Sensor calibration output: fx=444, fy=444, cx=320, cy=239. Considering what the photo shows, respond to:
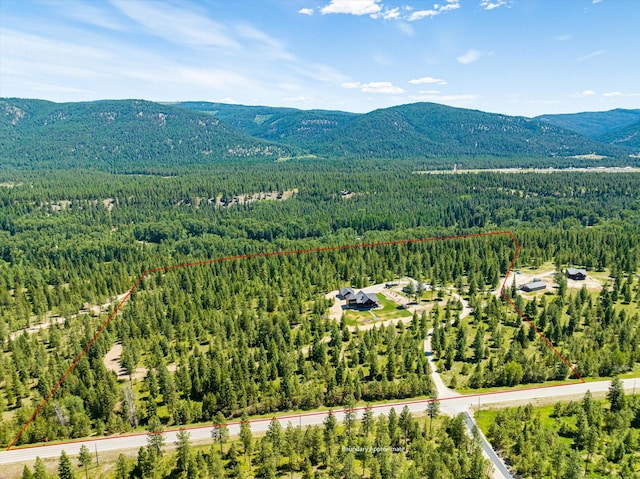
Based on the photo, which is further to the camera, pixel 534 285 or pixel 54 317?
pixel 534 285

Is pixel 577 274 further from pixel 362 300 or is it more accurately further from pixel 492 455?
pixel 492 455

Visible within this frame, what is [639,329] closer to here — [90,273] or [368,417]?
[368,417]

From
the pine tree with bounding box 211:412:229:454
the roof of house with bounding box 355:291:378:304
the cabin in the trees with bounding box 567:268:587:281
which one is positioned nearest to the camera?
the pine tree with bounding box 211:412:229:454

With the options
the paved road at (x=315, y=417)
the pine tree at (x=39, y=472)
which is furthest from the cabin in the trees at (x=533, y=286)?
the pine tree at (x=39, y=472)

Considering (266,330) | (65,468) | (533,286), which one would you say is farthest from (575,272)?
(65,468)

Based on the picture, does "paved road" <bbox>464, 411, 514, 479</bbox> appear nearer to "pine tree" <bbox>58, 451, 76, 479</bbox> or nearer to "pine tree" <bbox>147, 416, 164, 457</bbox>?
"pine tree" <bbox>147, 416, 164, 457</bbox>

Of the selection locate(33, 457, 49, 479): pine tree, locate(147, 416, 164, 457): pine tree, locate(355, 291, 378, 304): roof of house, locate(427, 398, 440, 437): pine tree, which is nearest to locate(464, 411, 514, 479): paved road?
locate(427, 398, 440, 437): pine tree

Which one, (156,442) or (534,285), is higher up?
(534,285)
